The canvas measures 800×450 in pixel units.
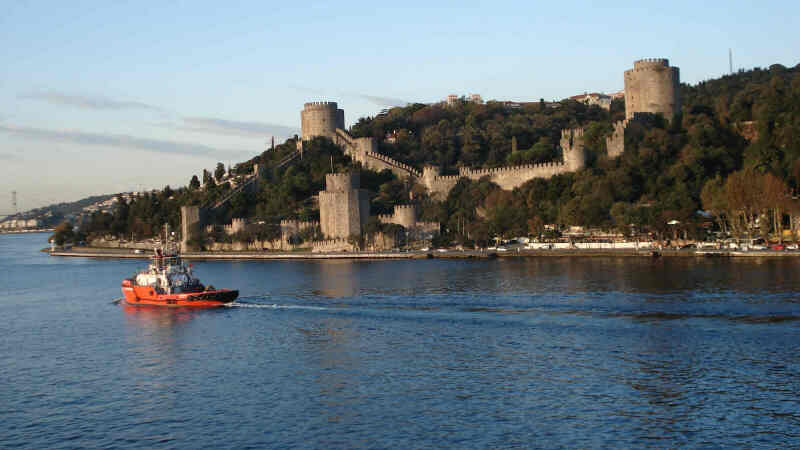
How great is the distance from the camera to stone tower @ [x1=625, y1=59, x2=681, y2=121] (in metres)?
52.8

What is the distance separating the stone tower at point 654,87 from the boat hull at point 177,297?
32319 mm

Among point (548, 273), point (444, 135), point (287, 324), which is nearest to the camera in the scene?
point (287, 324)

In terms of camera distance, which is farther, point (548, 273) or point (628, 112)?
point (628, 112)

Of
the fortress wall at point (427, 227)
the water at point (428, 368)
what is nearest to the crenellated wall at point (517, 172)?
the fortress wall at point (427, 227)

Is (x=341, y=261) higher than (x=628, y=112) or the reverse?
the reverse

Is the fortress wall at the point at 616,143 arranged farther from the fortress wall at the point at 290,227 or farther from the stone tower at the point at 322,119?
the stone tower at the point at 322,119

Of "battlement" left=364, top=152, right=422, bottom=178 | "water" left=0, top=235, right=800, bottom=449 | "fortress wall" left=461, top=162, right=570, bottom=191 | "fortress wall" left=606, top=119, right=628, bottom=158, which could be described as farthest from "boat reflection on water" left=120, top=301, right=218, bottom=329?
"battlement" left=364, top=152, right=422, bottom=178

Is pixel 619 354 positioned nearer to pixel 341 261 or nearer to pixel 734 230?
pixel 734 230

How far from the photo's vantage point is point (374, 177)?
6197 cm

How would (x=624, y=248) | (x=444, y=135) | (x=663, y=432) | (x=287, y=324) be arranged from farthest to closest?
(x=444, y=135) → (x=624, y=248) → (x=287, y=324) → (x=663, y=432)

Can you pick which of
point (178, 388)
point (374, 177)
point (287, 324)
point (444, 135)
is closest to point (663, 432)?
point (178, 388)

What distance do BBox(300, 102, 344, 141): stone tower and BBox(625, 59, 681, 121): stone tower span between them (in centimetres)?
2718

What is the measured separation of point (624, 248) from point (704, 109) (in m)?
15.0

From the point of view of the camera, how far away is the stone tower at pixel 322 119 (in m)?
71.6
